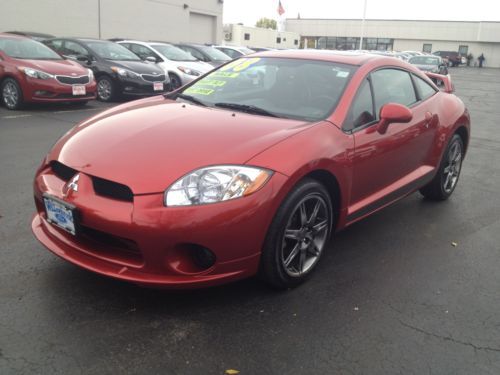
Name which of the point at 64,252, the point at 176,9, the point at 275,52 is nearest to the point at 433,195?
the point at 275,52

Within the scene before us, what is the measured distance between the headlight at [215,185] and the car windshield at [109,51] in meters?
9.88

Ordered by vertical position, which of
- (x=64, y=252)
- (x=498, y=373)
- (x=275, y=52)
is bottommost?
(x=498, y=373)

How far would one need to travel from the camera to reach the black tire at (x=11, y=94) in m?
9.00

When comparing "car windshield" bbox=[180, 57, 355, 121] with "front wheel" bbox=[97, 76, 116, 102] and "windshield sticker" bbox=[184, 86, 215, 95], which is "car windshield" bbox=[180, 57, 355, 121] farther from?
"front wheel" bbox=[97, 76, 116, 102]

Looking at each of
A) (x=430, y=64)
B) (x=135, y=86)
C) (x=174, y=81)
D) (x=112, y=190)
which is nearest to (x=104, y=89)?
(x=135, y=86)

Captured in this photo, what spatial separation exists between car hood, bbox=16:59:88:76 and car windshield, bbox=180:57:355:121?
6061 millimetres

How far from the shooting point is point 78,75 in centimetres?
954

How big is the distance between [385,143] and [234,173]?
1510mm

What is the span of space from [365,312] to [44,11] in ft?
66.8

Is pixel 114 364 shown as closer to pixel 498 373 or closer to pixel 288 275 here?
pixel 288 275

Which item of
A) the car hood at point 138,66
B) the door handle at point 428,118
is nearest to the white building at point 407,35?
the car hood at point 138,66

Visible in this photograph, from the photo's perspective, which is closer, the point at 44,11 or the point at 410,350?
the point at 410,350

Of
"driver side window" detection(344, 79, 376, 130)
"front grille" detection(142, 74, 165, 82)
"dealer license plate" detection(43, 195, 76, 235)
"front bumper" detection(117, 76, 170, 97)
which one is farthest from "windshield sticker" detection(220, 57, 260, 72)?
"front grille" detection(142, 74, 165, 82)

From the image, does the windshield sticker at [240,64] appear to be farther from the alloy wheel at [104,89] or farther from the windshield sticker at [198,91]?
the alloy wheel at [104,89]
